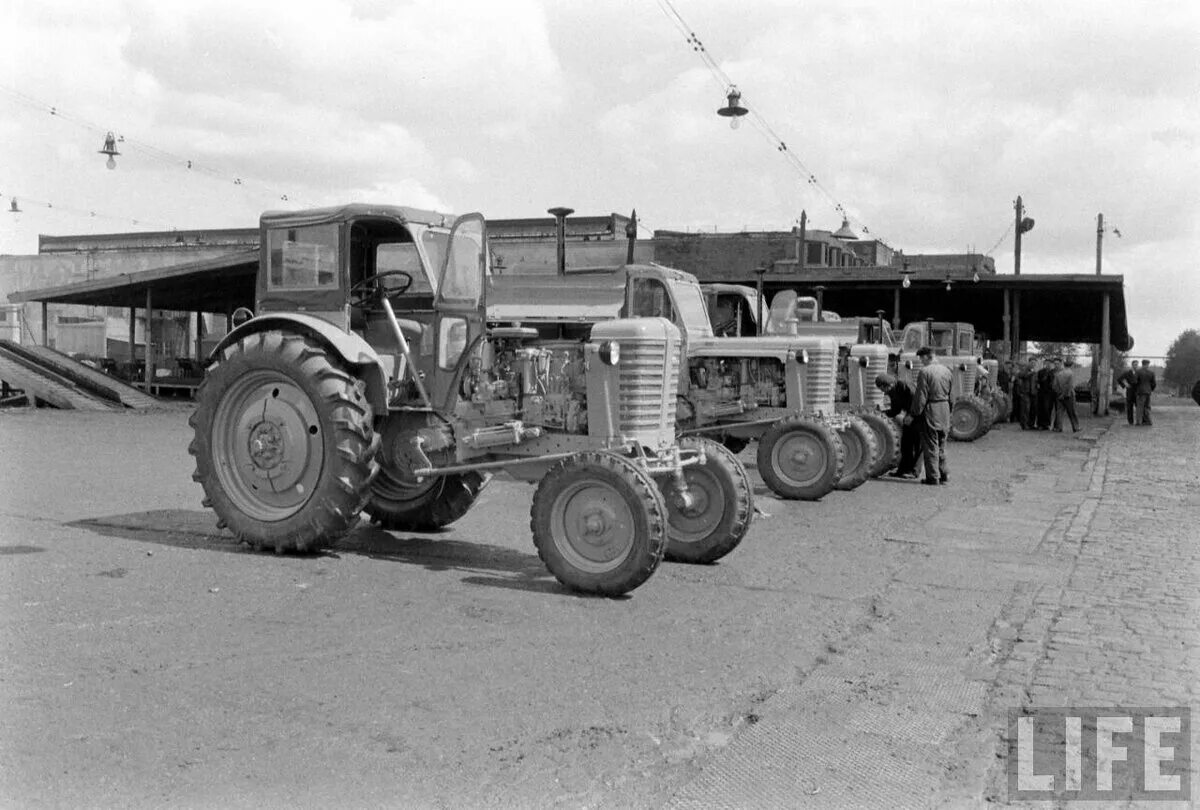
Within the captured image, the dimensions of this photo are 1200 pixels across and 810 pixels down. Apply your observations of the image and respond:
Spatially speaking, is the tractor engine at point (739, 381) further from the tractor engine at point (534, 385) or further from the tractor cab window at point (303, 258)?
the tractor cab window at point (303, 258)

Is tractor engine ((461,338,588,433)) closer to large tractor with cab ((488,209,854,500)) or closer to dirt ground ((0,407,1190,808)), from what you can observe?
dirt ground ((0,407,1190,808))

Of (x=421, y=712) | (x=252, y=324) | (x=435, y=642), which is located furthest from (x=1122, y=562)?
(x=252, y=324)

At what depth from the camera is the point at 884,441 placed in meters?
13.7

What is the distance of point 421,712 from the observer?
4.26 meters

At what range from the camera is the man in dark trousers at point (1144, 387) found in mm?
27078

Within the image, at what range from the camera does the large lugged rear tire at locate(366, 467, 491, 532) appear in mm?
8266

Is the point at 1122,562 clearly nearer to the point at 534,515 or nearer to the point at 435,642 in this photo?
the point at 534,515

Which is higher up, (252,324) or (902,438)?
(252,324)

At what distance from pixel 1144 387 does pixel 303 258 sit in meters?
24.7

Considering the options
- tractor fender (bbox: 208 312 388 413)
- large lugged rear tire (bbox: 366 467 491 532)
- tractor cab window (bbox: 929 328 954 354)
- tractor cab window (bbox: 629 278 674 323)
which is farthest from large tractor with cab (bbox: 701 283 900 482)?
tractor fender (bbox: 208 312 388 413)

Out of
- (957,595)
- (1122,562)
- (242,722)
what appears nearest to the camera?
(242,722)

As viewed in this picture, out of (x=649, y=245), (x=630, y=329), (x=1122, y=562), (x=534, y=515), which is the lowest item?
(x=1122, y=562)

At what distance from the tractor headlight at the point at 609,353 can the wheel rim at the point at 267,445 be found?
6.57 ft

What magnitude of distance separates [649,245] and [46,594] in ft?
144
